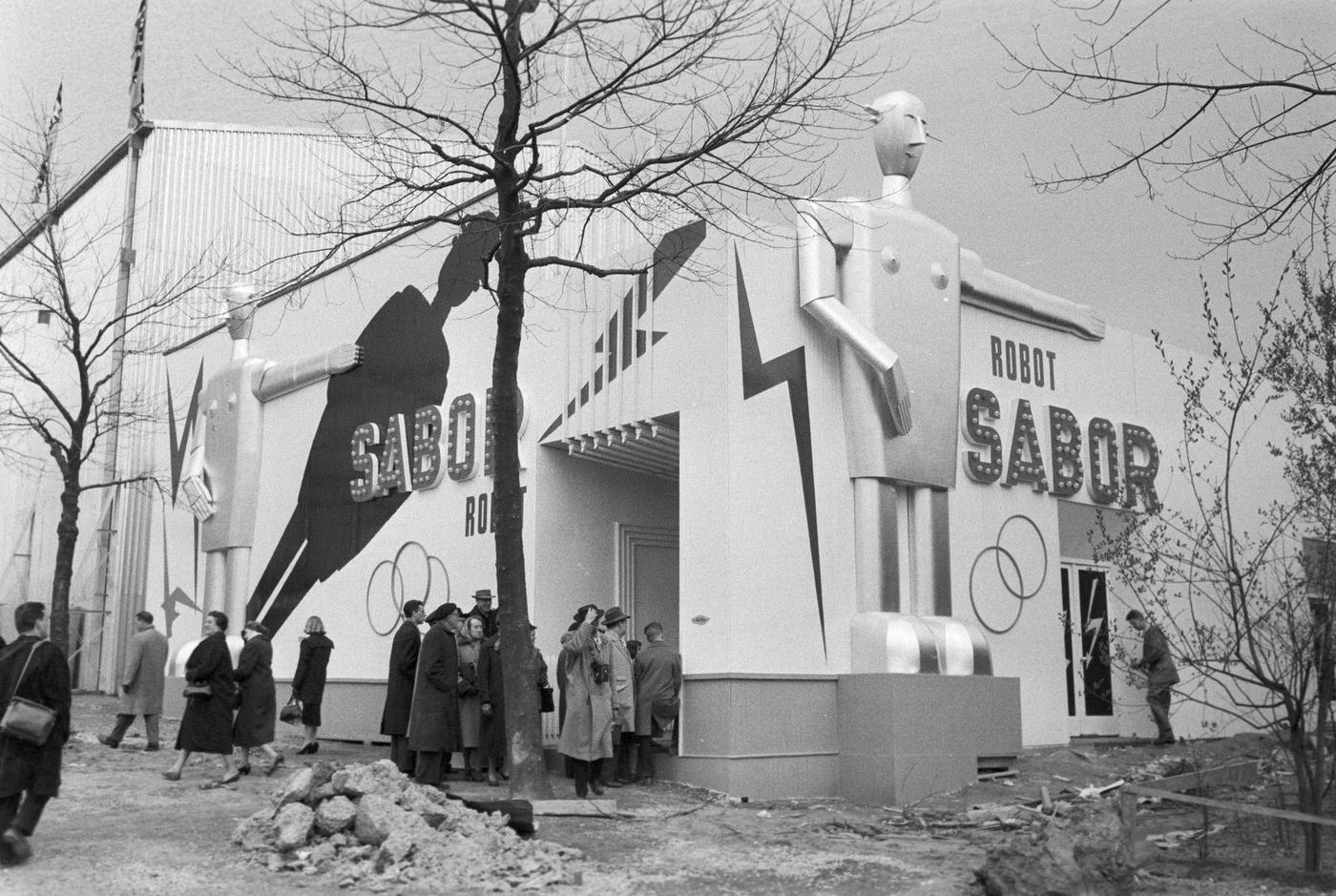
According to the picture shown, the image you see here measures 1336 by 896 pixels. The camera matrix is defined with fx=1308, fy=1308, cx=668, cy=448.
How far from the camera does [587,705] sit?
11711 millimetres

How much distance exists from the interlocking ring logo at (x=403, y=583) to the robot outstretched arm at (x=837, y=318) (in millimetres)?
6063

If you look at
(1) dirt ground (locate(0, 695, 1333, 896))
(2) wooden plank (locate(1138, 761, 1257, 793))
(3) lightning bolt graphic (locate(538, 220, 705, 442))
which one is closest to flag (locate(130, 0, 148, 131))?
(3) lightning bolt graphic (locate(538, 220, 705, 442))

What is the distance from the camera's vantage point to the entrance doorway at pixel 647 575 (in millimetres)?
15445

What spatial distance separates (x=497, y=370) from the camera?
10.8m

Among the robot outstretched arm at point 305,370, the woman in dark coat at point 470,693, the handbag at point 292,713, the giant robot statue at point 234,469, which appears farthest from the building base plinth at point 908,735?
the giant robot statue at point 234,469

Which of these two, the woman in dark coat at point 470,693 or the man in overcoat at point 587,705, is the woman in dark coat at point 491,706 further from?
the man in overcoat at point 587,705

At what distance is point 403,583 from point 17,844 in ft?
28.3

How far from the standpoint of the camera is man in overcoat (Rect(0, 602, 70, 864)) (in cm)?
823

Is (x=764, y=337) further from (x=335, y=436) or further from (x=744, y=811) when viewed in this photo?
(x=335, y=436)

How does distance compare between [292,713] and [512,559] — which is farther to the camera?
[292,713]

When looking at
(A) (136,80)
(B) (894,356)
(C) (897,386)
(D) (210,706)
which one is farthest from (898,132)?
(A) (136,80)

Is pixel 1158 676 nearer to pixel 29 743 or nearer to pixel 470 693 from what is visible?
pixel 470 693

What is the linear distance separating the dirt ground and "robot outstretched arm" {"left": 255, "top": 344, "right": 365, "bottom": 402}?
254 inches

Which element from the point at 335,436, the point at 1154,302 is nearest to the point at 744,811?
the point at 335,436
